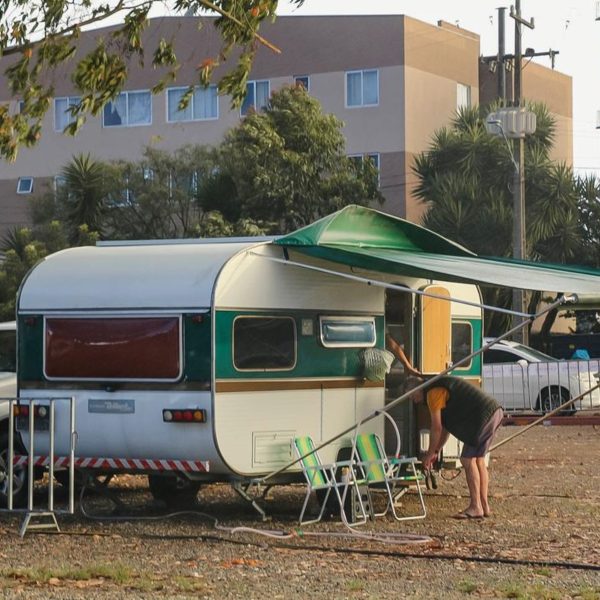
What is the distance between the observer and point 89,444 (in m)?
12.6

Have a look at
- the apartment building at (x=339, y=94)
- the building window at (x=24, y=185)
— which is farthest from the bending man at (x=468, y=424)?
the building window at (x=24, y=185)

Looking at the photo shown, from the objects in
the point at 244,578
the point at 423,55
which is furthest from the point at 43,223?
the point at 244,578

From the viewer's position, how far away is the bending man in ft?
42.7

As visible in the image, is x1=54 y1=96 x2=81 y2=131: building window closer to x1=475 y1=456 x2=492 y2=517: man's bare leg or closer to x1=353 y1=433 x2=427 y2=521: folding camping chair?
x1=353 y1=433 x2=427 y2=521: folding camping chair

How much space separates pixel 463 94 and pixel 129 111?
1123 cm

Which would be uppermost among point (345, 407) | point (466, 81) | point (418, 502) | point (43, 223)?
point (466, 81)

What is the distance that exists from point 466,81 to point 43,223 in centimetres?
1579

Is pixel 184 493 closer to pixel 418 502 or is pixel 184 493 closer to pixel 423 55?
pixel 418 502

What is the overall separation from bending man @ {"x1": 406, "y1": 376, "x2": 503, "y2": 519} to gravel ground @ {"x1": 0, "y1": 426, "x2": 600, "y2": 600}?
12.6 inches

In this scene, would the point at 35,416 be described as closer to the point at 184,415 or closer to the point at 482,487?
the point at 184,415

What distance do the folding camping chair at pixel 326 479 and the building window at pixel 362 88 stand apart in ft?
103

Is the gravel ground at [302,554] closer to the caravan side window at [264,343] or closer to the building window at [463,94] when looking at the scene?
the caravan side window at [264,343]

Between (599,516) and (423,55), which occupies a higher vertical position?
(423,55)

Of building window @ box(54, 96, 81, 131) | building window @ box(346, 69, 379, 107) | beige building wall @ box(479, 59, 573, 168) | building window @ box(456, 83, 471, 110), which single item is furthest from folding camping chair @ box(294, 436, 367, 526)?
building window @ box(54, 96, 81, 131)
